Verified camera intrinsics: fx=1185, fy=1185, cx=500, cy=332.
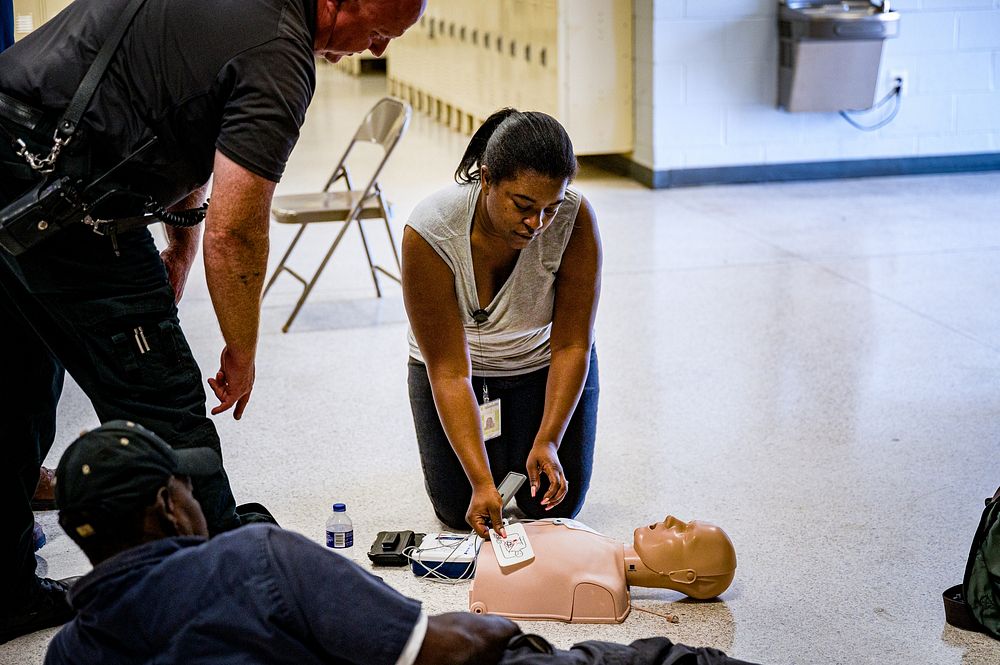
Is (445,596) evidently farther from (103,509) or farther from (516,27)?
(516,27)

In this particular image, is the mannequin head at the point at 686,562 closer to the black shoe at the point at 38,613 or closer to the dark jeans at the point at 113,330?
the dark jeans at the point at 113,330

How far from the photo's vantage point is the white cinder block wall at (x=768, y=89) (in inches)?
261

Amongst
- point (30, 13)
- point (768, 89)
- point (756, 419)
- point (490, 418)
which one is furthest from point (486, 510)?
point (768, 89)

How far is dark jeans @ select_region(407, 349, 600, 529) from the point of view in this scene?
8.97ft

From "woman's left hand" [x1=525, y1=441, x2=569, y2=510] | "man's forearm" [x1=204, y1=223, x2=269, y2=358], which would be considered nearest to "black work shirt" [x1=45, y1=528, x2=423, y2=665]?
"man's forearm" [x1=204, y1=223, x2=269, y2=358]

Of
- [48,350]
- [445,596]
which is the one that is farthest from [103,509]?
[445,596]

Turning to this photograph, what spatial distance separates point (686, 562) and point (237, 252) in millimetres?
1064

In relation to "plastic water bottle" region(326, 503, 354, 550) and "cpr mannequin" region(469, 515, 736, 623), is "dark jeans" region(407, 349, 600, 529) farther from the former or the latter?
"cpr mannequin" region(469, 515, 736, 623)

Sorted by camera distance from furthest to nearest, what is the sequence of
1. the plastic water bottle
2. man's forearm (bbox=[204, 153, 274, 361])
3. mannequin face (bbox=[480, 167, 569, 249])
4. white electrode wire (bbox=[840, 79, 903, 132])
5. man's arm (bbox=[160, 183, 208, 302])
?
white electrode wire (bbox=[840, 79, 903, 132]), the plastic water bottle, man's arm (bbox=[160, 183, 208, 302]), mannequin face (bbox=[480, 167, 569, 249]), man's forearm (bbox=[204, 153, 274, 361])

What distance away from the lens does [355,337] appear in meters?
4.35

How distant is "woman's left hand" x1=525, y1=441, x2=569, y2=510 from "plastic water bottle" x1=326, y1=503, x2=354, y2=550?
0.45 m

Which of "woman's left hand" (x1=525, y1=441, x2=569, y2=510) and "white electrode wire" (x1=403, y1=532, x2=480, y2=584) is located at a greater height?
"woman's left hand" (x1=525, y1=441, x2=569, y2=510)

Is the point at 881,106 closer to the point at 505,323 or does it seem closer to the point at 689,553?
the point at 505,323

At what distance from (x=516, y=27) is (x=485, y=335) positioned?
5.53m
